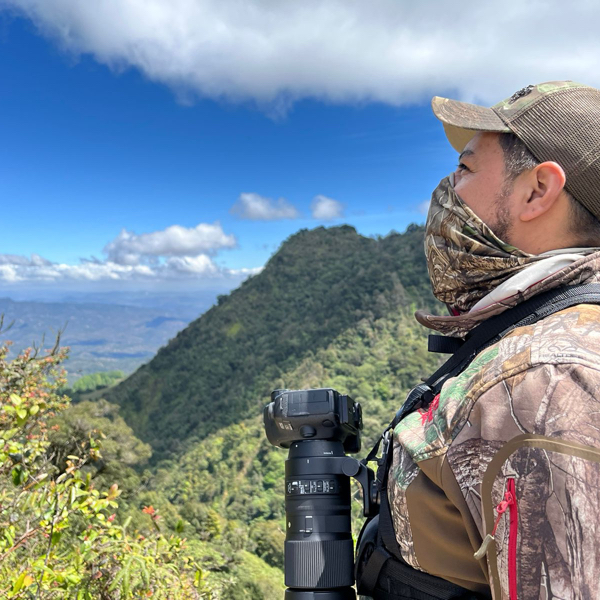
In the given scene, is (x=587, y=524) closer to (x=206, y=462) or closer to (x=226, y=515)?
(x=226, y=515)

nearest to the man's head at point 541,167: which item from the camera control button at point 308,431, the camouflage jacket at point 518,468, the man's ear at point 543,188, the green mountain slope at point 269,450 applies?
the man's ear at point 543,188

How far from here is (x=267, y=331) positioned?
43.0 metres

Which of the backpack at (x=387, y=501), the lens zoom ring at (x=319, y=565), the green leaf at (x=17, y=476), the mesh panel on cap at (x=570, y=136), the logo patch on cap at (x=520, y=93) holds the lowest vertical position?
the green leaf at (x=17, y=476)

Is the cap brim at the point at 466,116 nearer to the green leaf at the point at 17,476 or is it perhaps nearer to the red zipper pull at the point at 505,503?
the red zipper pull at the point at 505,503

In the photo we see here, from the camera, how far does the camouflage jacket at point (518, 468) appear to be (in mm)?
802

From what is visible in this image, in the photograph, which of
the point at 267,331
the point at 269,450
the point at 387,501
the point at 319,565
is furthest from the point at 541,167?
the point at 267,331

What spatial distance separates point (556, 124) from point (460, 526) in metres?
0.88

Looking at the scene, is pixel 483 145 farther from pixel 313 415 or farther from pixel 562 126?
pixel 313 415

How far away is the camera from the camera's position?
1.36 m

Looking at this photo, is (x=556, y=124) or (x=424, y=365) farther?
(x=424, y=365)

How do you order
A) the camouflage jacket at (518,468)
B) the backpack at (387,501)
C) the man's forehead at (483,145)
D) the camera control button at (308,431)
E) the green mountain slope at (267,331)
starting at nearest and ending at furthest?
the camouflage jacket at (518,468) < the backpack at (387,501) < the man's forehead at (483,145) < the camera control button at (308,431) < the green mountain slope at (267,331)

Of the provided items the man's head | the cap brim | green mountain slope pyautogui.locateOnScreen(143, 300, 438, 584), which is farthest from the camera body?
green mountain slope pyautogui.locateOnScreen(143, 300, 438, 584)

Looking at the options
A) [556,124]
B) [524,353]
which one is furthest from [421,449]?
[556,124]

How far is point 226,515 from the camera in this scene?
80.1ft
